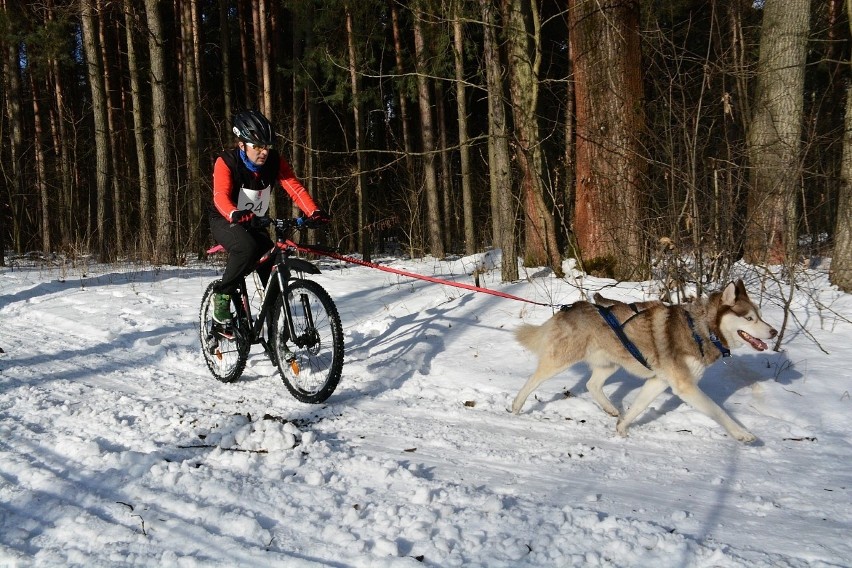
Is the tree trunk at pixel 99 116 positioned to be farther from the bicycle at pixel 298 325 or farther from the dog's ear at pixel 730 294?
the dog's ear at pixel 730 294

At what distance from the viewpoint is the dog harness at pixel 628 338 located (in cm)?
432

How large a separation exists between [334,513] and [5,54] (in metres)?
23.4

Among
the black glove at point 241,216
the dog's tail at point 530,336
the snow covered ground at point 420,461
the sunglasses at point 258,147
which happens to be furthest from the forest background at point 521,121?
the black glove at point 241,216

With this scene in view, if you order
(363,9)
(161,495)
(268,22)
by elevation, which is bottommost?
(161,495)

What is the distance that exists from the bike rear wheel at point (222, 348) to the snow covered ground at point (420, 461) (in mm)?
146

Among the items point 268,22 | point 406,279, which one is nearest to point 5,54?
point 268,22

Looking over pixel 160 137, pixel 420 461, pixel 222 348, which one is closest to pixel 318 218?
pixel 222 348

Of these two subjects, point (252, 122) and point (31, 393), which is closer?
point (31, 393)

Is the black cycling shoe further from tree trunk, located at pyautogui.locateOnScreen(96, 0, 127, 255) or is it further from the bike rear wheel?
tree trunk, located at pyautogui.locateOnScreen(96, 0, 127, 255)

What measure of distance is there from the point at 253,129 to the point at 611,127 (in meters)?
4.64

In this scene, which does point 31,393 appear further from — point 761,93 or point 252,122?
point 761,93

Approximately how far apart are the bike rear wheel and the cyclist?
0.14 meters

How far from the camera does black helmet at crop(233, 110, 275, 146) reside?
5031 millimetres

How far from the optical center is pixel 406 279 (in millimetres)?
10500
